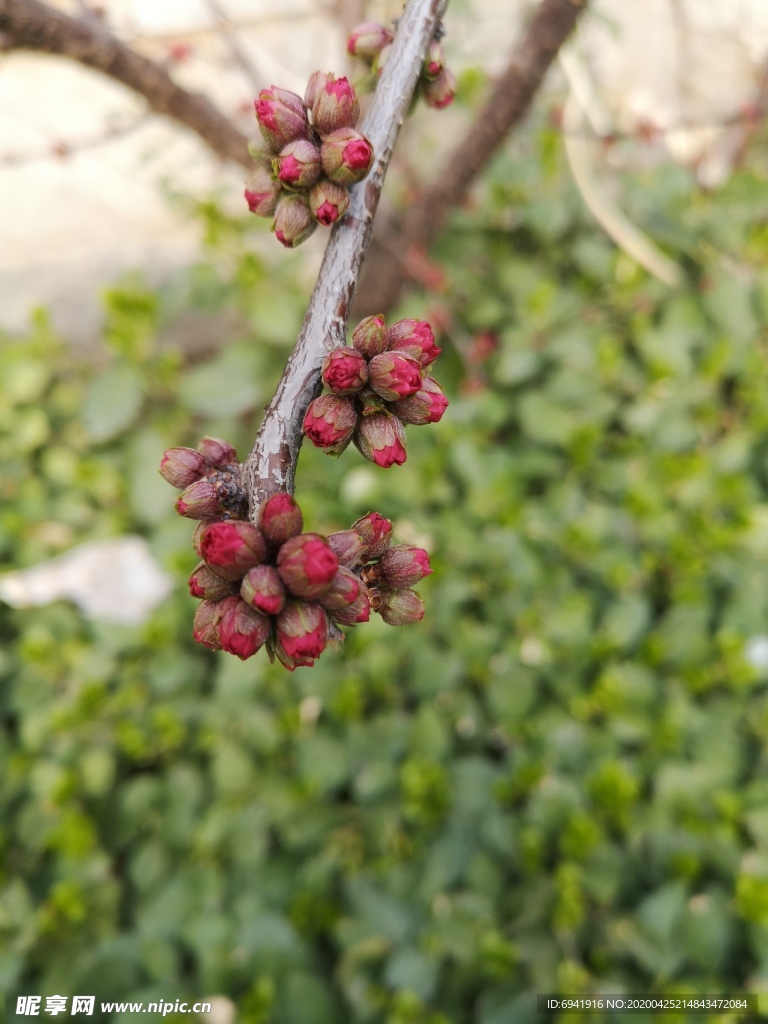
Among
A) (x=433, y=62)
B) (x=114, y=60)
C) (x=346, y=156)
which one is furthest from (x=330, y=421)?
(x=114, y=60)

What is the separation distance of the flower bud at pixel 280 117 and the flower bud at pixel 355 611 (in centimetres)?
43

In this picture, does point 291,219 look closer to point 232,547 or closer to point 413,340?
point 413,340

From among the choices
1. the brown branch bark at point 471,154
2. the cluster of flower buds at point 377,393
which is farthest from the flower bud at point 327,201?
the brown branch bark at point 471,154

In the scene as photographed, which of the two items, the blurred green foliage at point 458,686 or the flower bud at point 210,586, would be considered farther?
the blurred green foliage at point 458,686

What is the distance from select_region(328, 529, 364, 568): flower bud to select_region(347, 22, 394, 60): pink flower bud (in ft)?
1.93

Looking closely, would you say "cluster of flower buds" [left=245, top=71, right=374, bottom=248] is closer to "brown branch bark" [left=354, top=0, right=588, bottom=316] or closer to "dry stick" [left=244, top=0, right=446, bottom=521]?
"dry stick" [left=244, top=0, right=446, bottom=521]

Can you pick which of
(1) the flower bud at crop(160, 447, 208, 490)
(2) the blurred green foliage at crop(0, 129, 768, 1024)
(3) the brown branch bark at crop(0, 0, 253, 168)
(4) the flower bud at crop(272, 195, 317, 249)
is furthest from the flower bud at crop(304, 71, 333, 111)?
(2) the blurred green foliage at crop(0, 129, 768, 1024)

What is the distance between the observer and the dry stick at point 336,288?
59cm

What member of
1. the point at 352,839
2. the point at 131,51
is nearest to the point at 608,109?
the point at 131,51

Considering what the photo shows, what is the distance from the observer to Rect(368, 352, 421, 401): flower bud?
1.86 ft

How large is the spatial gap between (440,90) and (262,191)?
10.7 inches

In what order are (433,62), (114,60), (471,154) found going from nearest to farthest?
(433,62) → (114,60) → (471,154)

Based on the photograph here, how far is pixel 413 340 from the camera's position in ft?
2.00

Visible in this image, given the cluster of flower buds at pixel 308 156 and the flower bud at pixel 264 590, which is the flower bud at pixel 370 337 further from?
the flower bud at pixel 264 590
